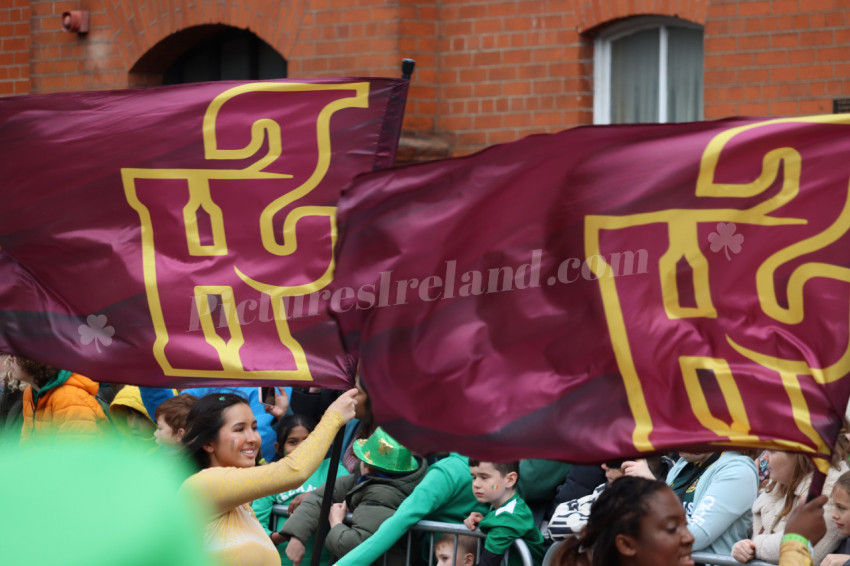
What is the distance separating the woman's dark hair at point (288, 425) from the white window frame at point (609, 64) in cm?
337

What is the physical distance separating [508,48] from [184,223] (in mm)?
4448

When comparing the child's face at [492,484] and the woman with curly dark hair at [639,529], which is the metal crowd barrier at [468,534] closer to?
the child's face at [492,484]

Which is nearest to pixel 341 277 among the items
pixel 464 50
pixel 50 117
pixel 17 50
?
pixel 50 117

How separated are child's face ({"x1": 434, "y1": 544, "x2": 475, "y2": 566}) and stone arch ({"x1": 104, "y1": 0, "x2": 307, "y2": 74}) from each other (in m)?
5.06

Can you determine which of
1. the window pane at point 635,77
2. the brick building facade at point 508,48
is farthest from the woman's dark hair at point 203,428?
the window pane at point 635,77

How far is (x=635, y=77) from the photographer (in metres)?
9.55

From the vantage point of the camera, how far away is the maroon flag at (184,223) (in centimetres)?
543

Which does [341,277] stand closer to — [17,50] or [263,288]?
[263,288]

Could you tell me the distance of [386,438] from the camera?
659cm

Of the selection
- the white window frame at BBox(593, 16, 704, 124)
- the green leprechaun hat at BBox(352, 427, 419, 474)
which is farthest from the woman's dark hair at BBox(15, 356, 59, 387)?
the white window frame at BBox(593, 16, 704, 124)

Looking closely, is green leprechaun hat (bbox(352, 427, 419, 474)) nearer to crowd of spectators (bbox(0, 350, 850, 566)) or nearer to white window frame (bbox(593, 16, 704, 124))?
crowd of spectators (bbox(0, 350, 850, 566))

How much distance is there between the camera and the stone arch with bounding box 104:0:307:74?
10.1 metres

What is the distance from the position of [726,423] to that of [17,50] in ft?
31.7

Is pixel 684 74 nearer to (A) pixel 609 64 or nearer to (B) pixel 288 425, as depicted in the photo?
(A) pixel 609 64
